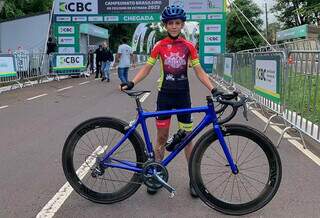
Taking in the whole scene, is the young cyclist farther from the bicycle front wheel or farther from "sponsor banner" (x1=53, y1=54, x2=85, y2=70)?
"sponsor banner" (x1=53, y1=54, x2=85, y2=70)

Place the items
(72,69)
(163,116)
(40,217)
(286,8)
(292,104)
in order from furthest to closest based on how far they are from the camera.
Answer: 1. (286,8)
2. (72,69)
3. (292,104)
4. (163,116)
5. (40,217)

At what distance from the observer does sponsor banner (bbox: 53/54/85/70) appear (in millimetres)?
24984

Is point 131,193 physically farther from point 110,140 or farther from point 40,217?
point 40,217

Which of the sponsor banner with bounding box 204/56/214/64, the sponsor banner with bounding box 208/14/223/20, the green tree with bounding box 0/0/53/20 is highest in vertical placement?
the green tree with bounding box 0/0/53/20

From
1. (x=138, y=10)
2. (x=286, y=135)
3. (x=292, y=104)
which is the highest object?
(x=138, y=10)

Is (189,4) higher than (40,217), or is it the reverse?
(189,4)

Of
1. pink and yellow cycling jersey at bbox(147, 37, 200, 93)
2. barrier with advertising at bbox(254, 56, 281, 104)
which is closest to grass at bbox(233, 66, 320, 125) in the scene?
barrier with advertising at bbox(254, 56, 281, 104)

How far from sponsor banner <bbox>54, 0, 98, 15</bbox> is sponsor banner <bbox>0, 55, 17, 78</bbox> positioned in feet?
43.1

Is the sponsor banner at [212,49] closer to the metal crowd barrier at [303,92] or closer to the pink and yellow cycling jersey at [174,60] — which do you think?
the metal crowd barrier at [303,92]

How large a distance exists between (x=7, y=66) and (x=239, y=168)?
15252 mm

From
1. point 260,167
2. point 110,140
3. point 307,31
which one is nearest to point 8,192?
point 110,140

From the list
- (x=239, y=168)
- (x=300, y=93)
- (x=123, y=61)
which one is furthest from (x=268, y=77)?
(x=123, y=61)

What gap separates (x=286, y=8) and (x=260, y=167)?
6527 cm

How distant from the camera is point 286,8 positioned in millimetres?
66750
